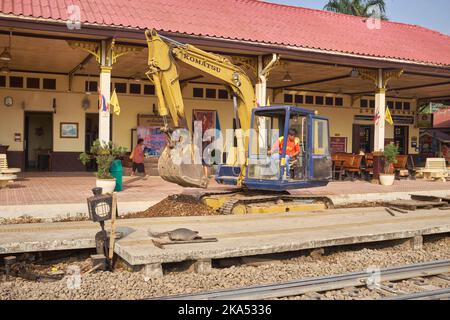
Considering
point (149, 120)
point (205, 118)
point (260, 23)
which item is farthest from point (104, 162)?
point (205, 118)

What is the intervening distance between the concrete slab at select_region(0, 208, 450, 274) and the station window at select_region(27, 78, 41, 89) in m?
11.9

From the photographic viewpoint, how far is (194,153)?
998 cm

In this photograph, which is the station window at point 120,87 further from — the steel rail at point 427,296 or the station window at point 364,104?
the steel rail at point 427,296

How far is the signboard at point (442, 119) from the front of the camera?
35.2m

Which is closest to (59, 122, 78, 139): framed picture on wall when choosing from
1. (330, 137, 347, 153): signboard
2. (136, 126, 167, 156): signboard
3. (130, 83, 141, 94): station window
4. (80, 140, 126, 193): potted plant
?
(136, 126, 167, 156): signboard

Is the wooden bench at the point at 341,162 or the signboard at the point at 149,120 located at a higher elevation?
the signboard at the point at 149,120

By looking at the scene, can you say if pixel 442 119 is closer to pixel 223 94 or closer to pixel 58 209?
pixel 223 94

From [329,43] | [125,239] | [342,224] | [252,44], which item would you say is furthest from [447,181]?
[125,239]

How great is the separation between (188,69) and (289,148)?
2798 mm

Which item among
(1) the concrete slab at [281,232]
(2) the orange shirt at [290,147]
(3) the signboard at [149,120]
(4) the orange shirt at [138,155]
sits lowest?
(1) the concrete slab at [281,232]

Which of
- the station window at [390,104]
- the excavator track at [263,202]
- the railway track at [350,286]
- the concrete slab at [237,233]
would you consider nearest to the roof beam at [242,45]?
the excavator track at [263,202]

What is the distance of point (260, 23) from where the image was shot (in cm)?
1748

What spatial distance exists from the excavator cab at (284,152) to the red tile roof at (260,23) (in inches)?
174

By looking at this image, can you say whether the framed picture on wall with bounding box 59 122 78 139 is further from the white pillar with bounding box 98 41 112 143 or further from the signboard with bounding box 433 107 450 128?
the signboard with bounding box 433 107 450 128
